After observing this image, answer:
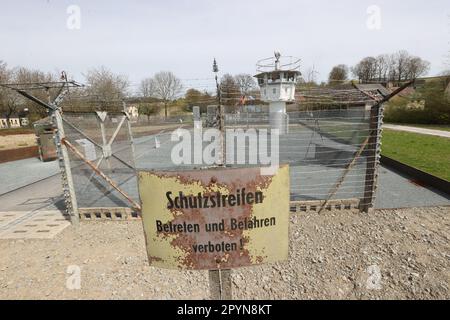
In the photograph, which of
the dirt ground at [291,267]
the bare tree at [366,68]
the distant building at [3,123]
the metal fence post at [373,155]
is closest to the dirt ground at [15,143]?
the dirt ground at [291,267]

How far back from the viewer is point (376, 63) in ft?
239

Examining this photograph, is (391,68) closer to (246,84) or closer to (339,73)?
(339,73)

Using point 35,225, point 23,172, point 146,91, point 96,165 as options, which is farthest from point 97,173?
point 146,91

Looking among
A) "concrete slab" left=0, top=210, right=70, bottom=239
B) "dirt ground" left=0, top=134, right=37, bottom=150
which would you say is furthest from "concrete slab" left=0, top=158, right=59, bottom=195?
"dirt ground" left=0, top=134, right=37, bottom=150

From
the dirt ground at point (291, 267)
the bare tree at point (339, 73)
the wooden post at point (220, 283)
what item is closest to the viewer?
the wooden post at point (220, 283)

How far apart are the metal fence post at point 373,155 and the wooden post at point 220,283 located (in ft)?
14.9

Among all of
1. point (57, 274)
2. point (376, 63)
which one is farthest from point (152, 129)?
point (376, 63)

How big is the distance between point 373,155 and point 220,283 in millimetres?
4680

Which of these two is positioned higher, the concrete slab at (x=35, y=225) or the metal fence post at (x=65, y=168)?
the metal fence post at (x=65, y=168)

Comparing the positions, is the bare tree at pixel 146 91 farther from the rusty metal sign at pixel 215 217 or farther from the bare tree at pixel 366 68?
the bare tree at pixel 366 68

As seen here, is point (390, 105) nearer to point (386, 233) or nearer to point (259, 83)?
point (259, 83)

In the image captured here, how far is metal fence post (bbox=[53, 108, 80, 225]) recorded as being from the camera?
4.84 meters

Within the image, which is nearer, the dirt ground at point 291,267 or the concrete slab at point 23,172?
the dirt ground at point 291,267

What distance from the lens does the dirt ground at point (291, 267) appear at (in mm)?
3211
